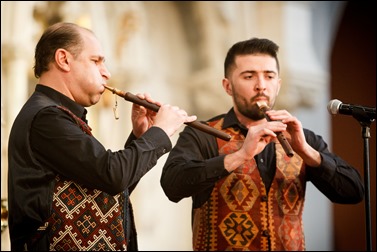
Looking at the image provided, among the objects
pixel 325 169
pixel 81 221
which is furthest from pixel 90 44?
pixel 325 169

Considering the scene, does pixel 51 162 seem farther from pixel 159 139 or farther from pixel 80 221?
pixel 159 139

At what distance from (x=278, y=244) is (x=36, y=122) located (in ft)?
4.72

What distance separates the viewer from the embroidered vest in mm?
2971

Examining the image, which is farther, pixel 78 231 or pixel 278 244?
pixel 278 244

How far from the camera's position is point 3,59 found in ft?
17.2

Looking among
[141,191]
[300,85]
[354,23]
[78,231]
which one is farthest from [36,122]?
[354,23]

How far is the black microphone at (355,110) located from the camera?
3348 mm

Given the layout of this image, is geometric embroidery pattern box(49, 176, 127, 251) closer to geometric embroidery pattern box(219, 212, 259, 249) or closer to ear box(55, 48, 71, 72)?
ear box(55, 48, 71, 72)

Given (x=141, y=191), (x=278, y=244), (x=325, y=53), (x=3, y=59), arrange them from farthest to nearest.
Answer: (x=325, y=53), (x=141, y=191), (x=3, y=59), (x=278, y=244)

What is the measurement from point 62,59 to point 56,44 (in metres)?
0.08

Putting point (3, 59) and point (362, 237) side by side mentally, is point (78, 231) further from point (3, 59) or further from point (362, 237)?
point (362, 237)

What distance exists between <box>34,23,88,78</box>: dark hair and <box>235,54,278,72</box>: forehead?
1.07m

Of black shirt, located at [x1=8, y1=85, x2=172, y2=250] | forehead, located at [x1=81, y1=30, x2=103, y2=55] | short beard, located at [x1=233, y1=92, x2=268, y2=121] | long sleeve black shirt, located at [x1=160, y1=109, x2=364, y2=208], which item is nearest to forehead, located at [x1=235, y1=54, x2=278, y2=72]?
short beard, located at [x1=233, y1=92, x2=268, y2=121]

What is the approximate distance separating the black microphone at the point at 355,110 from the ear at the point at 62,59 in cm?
125
